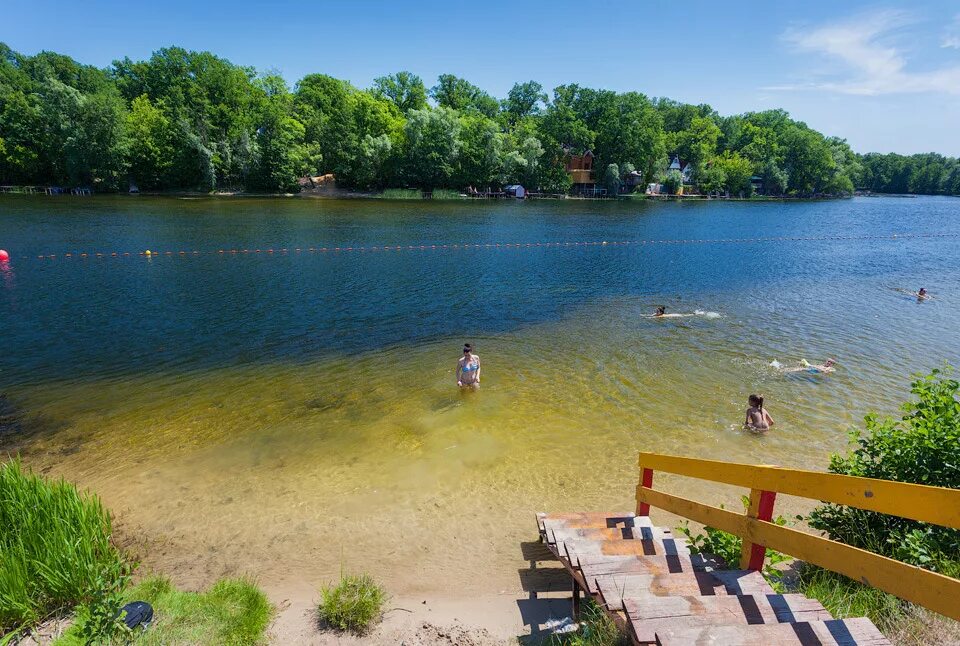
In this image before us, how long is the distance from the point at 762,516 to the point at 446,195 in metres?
81.9

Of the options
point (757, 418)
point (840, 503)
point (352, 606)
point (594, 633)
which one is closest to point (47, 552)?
point (352, 606)

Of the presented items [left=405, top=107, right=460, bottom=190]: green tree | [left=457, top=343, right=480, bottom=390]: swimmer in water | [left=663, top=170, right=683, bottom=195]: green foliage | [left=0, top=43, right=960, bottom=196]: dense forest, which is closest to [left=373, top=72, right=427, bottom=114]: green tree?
[left=0, top=43, right=960, bottom=196]: dense forest

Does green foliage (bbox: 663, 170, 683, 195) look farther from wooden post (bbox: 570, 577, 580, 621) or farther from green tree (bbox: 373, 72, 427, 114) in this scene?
wooden post (bbox: 570, 577, 580, 621)

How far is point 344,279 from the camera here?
28.0 metres

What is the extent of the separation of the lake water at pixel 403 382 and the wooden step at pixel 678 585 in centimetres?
276

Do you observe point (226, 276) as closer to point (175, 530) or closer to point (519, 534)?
point (175, 530)

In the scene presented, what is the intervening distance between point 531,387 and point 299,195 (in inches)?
2874

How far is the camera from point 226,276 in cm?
2781

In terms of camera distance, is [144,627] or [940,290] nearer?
[144,627]

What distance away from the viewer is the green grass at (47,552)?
506cm

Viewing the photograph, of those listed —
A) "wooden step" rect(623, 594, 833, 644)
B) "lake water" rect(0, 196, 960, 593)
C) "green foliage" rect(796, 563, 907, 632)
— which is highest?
"wooden step" rect(623, 594, 833, 644)

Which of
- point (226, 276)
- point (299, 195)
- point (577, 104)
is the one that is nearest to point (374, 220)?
point (226, 276)

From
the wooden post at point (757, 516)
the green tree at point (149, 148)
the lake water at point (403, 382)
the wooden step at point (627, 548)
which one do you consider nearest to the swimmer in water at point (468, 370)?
the lake water at point (403, 382)

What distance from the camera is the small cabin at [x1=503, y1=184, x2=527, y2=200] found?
286 ft
